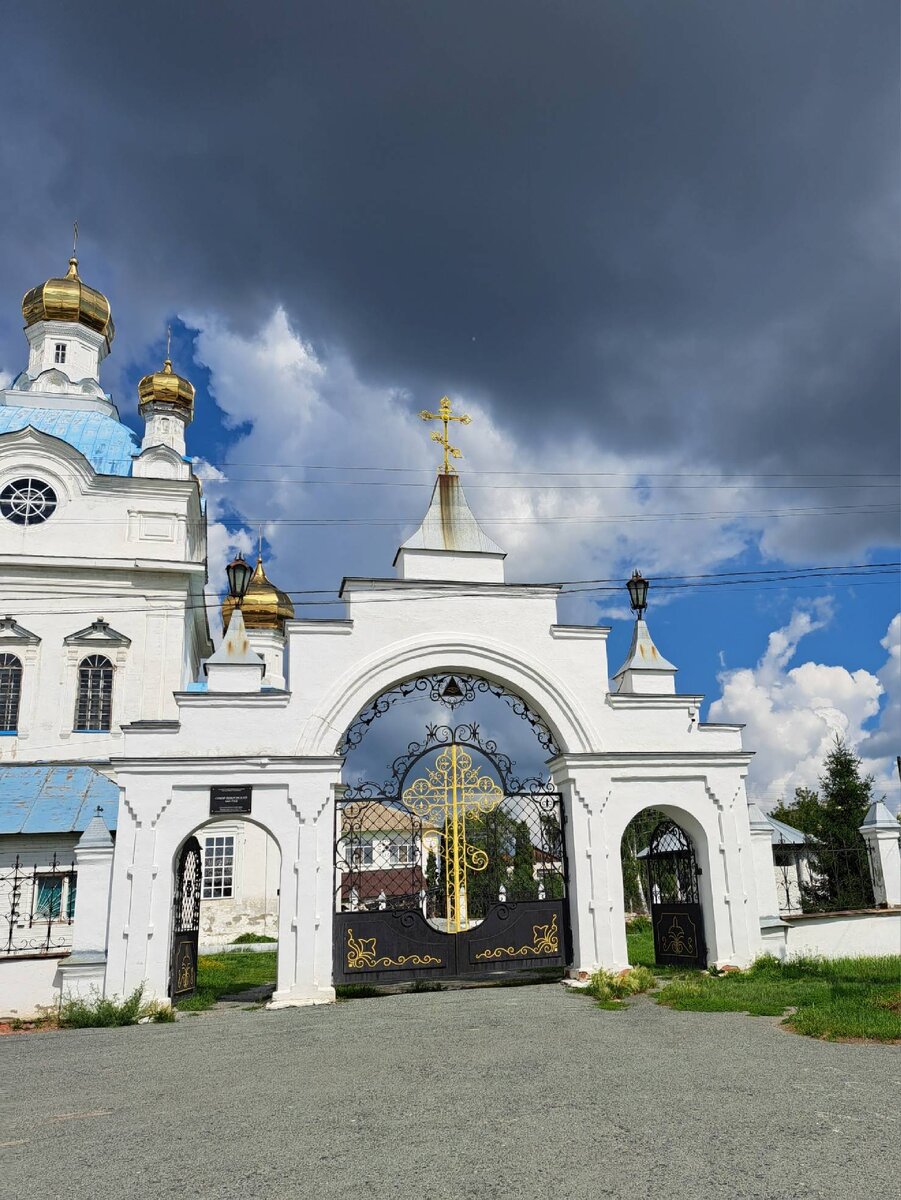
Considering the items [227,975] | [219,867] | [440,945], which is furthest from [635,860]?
[219,867]

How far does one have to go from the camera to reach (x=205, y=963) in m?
19.3

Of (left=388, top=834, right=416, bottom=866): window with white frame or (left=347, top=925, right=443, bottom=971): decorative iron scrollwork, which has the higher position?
(left=388, top=834, right=416, bottom=866): window with white frame

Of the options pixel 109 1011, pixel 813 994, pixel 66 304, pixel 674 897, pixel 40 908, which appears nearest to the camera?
pixel 813 994

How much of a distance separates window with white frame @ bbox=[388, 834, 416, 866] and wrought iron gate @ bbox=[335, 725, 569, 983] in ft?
0.13

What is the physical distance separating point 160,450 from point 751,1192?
2363 cm

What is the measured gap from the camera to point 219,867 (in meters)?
25.1

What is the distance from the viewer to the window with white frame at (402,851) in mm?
12836

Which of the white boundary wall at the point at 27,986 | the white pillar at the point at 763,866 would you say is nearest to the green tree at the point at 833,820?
the white pillar at the point at 763,866

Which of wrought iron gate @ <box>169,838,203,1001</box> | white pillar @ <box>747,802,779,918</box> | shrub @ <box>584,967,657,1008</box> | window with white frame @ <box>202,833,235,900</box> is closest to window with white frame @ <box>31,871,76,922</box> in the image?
window with white frame @ <box>202,833,235,900</box>

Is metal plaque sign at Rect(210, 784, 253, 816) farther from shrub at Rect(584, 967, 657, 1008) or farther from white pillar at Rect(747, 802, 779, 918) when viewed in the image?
white pillar at Rect(747, 802, 779, 918)

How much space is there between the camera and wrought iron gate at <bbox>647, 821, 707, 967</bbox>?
530 inches

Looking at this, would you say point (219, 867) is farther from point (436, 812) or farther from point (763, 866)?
point (763, 866)

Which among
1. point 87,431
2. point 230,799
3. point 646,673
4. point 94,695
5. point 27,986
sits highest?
point 87,431

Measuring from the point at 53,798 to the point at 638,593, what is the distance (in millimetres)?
13156
